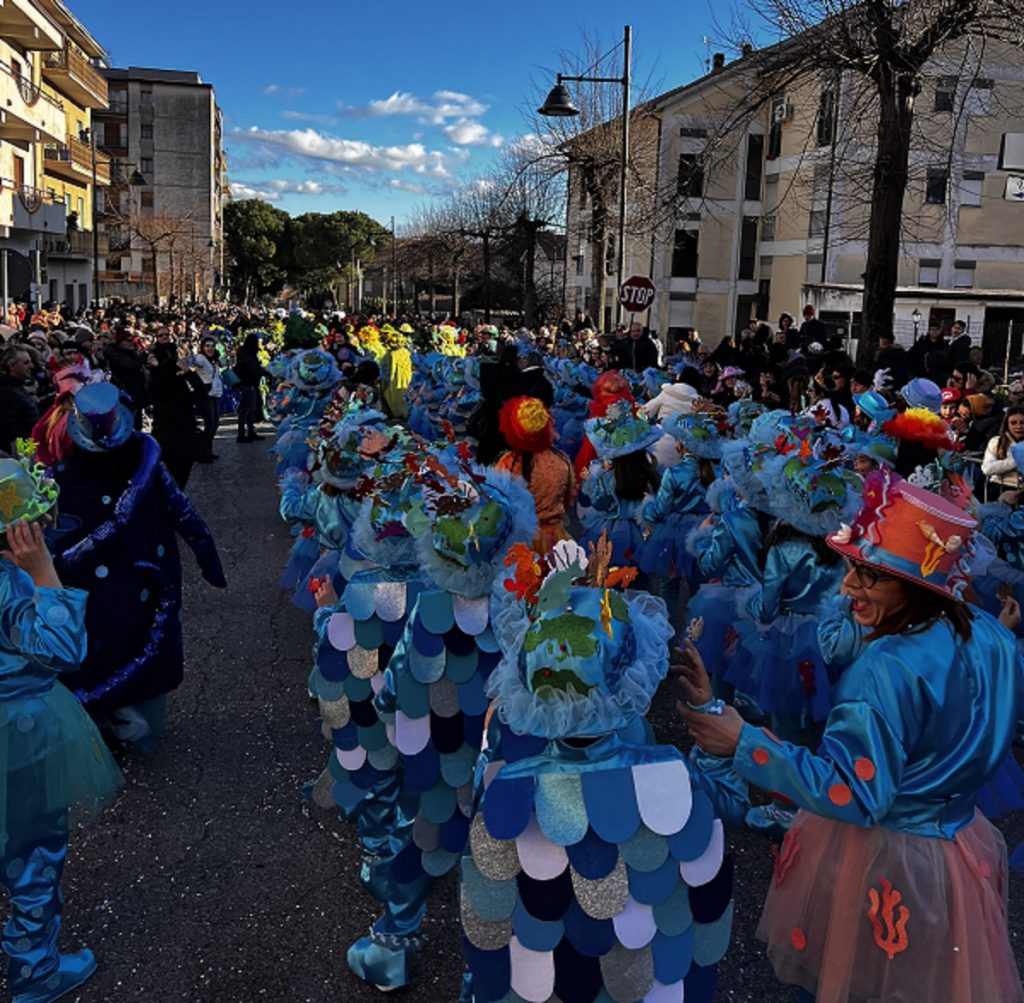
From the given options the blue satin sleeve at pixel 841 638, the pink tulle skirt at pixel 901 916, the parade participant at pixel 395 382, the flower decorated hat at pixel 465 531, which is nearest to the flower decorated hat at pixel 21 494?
the flower decorated hat at pixel 465 531

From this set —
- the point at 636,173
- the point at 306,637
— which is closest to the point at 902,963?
the point at 306,637

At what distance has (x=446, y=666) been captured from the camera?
296 centimetres

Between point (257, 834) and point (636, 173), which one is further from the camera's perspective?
point (636, 173)

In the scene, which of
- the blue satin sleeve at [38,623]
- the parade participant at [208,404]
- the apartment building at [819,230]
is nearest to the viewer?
the blue satin sleeve at [38,623]

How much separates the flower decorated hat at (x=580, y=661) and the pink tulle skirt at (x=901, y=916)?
70cm

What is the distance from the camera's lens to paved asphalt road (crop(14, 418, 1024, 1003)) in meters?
3.34

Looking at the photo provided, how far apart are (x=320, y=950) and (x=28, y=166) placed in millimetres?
40178

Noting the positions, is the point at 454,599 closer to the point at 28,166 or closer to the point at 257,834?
the point at 257,834

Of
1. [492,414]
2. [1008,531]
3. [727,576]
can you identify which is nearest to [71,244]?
[492,414]

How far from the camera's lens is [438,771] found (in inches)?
120

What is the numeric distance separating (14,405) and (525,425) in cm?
527

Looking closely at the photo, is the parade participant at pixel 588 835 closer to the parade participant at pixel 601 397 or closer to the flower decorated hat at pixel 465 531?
the flower decorated hat at pixel 465 531

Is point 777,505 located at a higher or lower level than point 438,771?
higher

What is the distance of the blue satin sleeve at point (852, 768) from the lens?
205cm
